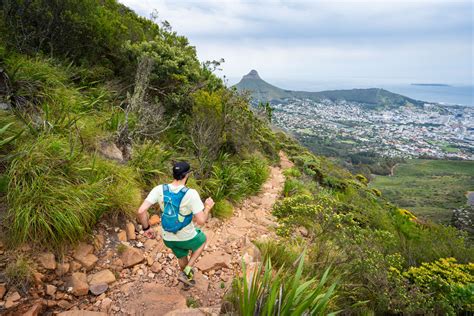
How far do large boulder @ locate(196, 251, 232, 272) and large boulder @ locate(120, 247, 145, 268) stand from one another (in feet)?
2.68

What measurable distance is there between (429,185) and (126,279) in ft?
199

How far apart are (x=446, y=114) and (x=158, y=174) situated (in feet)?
662

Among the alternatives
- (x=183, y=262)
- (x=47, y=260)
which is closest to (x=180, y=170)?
(x=183, y=262)

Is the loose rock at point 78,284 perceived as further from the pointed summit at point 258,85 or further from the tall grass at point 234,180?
the pointed summit at point 258,85

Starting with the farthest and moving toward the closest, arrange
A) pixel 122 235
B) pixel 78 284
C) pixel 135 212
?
1. pixel 135 212
2. pixel 122 235
3. pixel 78 284

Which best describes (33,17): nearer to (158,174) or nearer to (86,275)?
(158,174)

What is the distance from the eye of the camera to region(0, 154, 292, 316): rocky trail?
112 inches

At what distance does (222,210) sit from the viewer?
17.7 feet

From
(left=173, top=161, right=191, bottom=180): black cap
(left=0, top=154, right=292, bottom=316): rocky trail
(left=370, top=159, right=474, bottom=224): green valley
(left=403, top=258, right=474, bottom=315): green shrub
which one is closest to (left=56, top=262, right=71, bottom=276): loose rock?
(left=0, top=154, right=292, bottom=316): rocky trail

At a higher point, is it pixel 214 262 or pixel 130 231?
pixel 130 231

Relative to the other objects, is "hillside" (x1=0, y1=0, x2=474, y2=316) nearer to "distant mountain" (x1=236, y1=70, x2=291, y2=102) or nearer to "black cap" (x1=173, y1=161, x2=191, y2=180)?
"black cap" (x1=173, y1=161, x2=191, y2=180)

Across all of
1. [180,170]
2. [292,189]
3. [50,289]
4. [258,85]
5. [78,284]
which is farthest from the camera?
[258,85]

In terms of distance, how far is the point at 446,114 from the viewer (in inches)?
6304

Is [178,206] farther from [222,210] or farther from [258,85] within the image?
[258,85]
